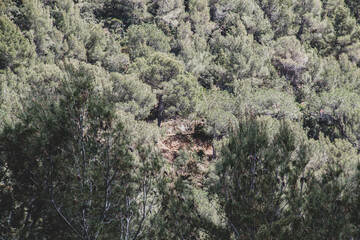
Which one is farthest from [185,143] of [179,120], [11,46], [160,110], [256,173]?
[256,173]

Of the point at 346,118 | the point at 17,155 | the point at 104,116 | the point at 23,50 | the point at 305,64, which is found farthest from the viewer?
Result: the point at 305,64

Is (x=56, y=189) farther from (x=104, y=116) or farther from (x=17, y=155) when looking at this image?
(x=104, y=116)

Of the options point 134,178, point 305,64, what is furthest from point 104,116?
point 305,64

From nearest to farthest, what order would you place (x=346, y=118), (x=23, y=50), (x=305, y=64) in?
(x=346, y=118), (x=23, y=50), (x=305, y=64)

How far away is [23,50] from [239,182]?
19.3 m

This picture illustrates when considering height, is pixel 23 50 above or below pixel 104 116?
below

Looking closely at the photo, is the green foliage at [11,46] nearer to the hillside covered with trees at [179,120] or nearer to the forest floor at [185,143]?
the hillside covered with trees at [179,120]

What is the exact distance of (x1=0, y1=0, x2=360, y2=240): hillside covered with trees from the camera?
288 cm

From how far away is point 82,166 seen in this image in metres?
3.02

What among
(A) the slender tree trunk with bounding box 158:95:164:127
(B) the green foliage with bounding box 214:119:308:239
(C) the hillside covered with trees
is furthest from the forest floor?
(B) the green foliage with bounding box 214:119:308:239

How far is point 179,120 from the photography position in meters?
19.7

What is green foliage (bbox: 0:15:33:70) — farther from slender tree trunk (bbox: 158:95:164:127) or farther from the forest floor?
the forest floor

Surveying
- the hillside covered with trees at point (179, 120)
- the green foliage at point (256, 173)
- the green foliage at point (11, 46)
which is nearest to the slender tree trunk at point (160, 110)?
the hillside covered with trees at point (179, 120)

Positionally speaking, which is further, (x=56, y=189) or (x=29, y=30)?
(x=29, y=30)
